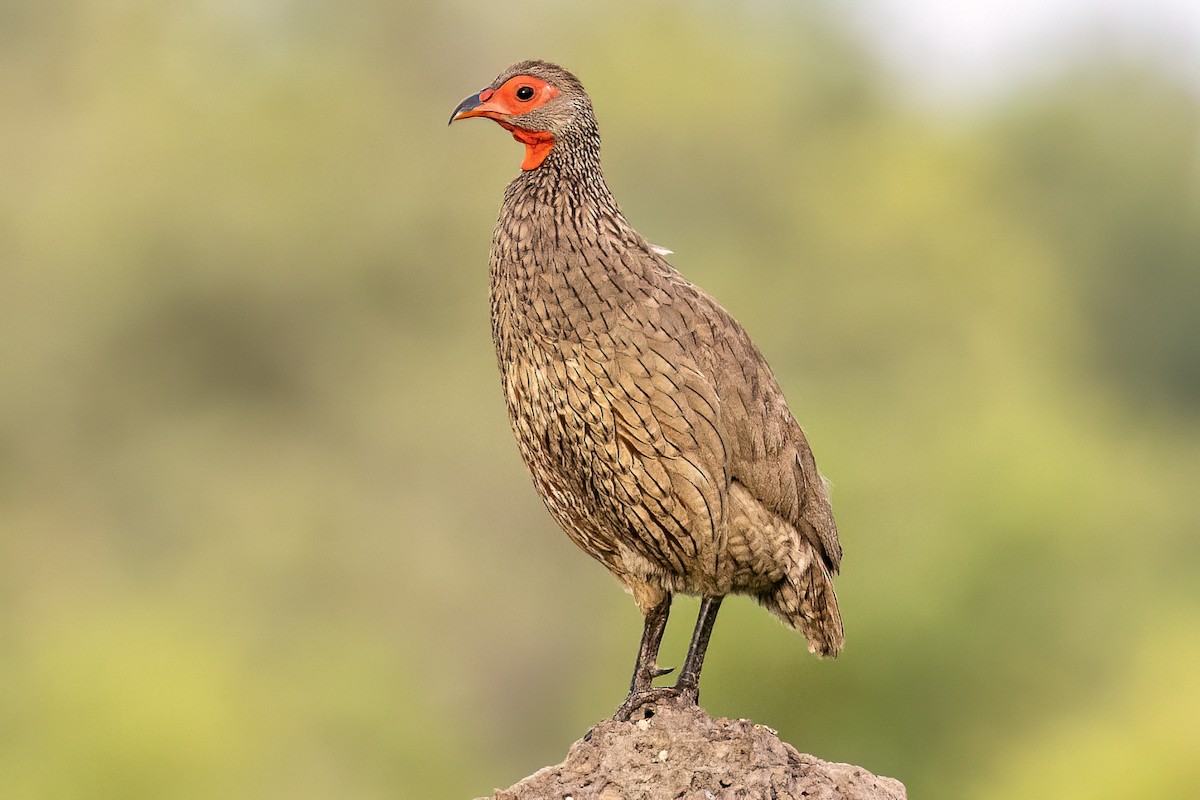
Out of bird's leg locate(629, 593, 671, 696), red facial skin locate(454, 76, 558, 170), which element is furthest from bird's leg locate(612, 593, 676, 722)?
red facial skin locate(454, 76, 558, 170)

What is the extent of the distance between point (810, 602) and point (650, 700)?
2.85 feet

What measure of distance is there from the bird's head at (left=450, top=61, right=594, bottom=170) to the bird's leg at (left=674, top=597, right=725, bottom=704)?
6.77 feet

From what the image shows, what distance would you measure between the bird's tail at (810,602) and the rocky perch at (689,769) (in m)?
0.65

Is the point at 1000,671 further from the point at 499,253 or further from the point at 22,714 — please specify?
the point at 499,253

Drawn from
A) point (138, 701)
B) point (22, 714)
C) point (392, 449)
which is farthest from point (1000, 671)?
point (392, 449)

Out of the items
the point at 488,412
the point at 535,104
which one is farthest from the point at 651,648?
the point at 488,412

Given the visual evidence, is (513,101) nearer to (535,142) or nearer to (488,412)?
(535,142)

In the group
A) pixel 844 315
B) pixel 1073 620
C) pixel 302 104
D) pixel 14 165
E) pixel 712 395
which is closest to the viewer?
pixel 712 395

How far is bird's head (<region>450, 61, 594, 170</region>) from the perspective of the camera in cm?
657

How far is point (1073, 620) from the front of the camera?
18875 mm

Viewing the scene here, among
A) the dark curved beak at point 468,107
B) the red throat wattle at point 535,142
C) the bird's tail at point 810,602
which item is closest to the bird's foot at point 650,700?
the bird's tail at point 810,602

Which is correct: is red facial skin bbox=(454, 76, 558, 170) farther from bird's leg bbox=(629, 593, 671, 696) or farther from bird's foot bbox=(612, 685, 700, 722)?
bird's foot bbox=(612, 685, 700, 722)

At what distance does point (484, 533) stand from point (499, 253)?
70.3 ft

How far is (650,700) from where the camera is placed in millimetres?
6660
